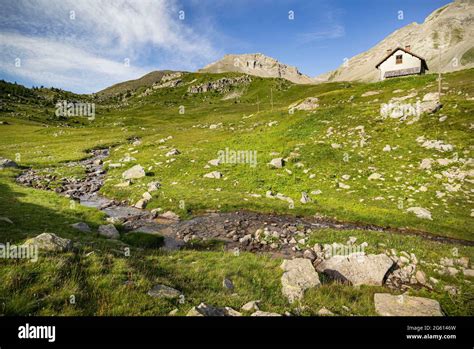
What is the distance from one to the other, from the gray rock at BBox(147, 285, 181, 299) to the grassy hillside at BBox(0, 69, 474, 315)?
417mm

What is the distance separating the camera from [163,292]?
8078 mm

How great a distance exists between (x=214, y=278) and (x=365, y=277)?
6801 millimetres

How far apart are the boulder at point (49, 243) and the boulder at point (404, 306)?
11.5 meters

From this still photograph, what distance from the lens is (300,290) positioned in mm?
9898

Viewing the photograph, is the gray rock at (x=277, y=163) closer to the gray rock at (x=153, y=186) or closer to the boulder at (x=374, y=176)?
the boulder at (x=374, y=176)

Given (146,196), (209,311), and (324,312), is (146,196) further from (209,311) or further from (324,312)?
(324,312)

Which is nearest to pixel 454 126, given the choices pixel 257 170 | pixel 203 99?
pixel 257 170

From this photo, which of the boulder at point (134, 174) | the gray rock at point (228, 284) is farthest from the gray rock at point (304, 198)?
the boulder at point (134, 174)

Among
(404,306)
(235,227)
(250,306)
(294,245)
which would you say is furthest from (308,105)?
(250,306)

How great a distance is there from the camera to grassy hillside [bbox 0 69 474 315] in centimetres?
775

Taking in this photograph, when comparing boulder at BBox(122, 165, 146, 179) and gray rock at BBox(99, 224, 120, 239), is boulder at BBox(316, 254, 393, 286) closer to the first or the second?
gray rock at BBox(99, 224, 120, 239)

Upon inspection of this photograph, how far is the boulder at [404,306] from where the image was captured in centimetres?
877

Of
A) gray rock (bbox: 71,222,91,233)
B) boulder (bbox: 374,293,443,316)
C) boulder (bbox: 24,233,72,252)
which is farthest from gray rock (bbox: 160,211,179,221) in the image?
boulder (bbox: 374,293,443,316)
